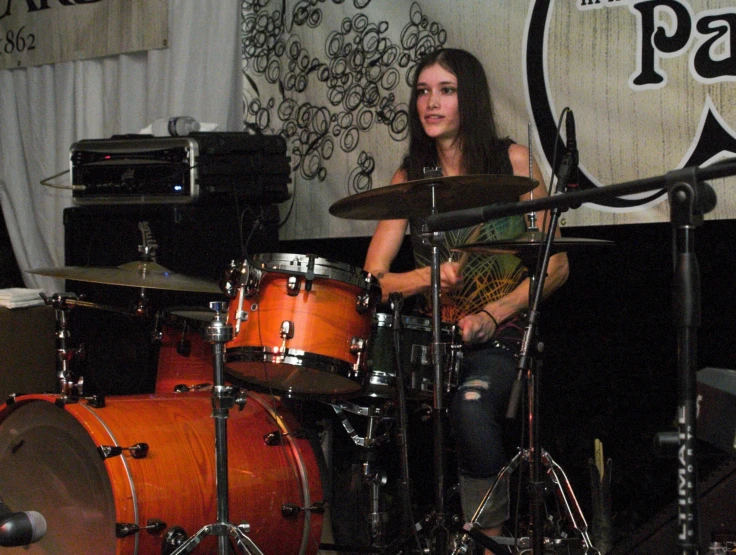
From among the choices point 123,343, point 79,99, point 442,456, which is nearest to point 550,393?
point 442,456

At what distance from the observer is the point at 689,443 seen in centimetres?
133

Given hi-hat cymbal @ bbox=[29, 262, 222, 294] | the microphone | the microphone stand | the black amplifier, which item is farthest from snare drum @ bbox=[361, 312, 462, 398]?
the microphone

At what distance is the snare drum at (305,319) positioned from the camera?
2.37 meters

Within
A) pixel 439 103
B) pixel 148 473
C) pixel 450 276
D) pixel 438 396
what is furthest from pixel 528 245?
pixel 148 473

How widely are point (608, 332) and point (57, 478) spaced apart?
1749 millimetres

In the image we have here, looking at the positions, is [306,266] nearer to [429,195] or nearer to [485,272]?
[429,195]

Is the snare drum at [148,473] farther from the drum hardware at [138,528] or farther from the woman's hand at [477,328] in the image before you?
the woman's hand at [477,328]

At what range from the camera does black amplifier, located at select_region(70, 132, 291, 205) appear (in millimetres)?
3070

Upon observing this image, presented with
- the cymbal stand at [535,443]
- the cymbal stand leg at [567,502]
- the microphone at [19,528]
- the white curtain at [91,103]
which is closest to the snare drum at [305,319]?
the cymbal stand at [535,443]

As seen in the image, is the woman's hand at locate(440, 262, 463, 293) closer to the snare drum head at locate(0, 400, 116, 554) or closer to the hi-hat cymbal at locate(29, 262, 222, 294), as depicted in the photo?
the hi-hat cymbal at locate(29, 262, 222, 294)

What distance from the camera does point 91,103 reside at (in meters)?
3.90

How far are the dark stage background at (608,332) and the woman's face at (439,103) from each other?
523 millimetres

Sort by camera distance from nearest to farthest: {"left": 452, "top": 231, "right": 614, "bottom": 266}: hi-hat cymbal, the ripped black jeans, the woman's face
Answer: {"left": 452, "top": 231, "right": 614, "bottom": 266}: hi-hat cymbal → the ripped black jeans → the woman's face

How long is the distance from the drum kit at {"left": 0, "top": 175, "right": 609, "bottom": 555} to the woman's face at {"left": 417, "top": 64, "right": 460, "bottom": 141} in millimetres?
622
